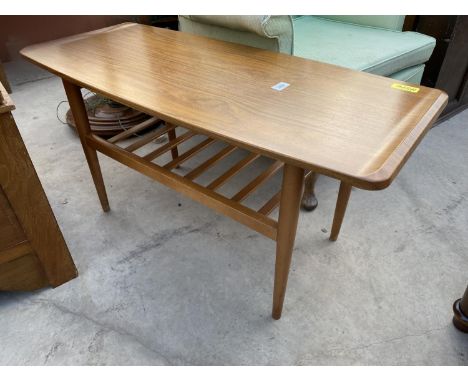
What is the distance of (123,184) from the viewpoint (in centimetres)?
172

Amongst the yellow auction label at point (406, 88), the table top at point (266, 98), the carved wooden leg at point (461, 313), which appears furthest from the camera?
the carved wooden leg at point (461, 313)

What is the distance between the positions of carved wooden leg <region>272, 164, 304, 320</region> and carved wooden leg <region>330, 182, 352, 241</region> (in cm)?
38

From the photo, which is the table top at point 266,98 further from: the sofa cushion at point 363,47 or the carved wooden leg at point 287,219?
the sofa cushion at point 363,47

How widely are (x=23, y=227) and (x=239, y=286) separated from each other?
0.69 metres

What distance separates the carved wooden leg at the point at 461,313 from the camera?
3.52ft

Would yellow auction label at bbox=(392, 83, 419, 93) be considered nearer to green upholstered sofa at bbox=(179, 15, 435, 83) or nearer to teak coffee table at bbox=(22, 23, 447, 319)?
teak coffee table at bbox=(22, 23, 447, 319)

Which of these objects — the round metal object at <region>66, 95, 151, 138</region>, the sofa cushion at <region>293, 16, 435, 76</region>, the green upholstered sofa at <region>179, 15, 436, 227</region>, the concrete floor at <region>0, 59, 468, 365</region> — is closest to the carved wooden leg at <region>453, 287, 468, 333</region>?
the concrete floor at <region>0, 59, 468, 365</region>

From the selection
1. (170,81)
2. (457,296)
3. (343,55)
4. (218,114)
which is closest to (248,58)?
(170,81)

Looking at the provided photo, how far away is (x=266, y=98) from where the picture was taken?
36.4 inches

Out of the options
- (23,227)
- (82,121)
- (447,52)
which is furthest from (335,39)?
(23,227)

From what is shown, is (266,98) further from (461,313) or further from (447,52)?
(447,52)

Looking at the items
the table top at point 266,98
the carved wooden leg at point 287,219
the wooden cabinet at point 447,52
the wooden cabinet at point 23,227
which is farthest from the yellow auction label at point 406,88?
the wooden cabinet at point 447,52

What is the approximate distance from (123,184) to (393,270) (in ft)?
3.89
